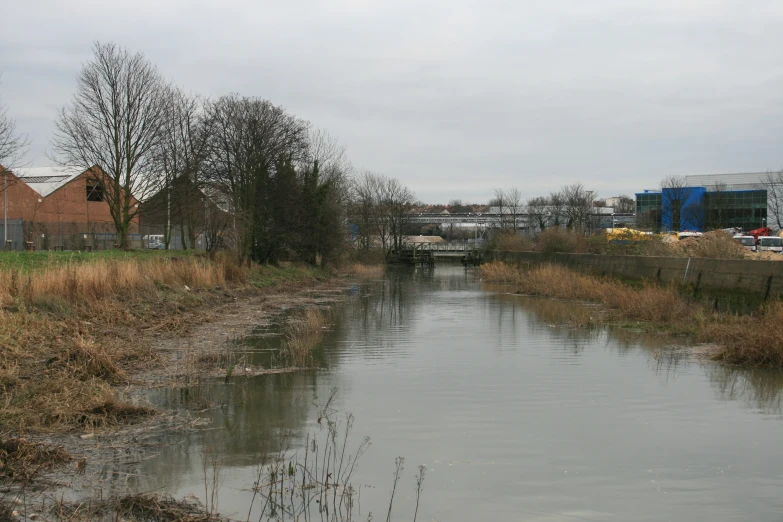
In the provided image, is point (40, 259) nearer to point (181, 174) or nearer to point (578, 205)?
point (181, 174)

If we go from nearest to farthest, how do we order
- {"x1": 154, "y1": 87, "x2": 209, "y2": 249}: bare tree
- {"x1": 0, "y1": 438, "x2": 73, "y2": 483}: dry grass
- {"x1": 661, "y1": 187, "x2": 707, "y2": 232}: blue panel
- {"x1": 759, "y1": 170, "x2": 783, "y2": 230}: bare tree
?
{"x1": 0, "y1": 438, "x2": 73, "y2": 483}: dry grass
{"x1": 154, "y1": 87, "x2": 209, "y2": 249}: bare tree
{"x1": 759, "y1": 170, "x2": 783, "y2": 230}: bare tree
{"x1": 661, "y1": 187, "x2": 707, "y2": 232}: blue panel

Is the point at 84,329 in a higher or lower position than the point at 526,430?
higher

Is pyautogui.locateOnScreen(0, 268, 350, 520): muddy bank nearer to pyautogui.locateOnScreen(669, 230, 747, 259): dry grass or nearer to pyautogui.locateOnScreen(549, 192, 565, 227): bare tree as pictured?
pyautogui.locateOnScreen(669, 230, 747, 259): dry grass

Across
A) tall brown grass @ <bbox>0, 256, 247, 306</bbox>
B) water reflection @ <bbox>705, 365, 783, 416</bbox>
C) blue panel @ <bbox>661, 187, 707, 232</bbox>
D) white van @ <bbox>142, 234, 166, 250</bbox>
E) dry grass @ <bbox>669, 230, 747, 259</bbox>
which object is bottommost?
water reflection @ <bbox>705, 365, 783, 416</bbox>

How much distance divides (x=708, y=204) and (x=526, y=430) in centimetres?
7475

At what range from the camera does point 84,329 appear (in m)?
13.4

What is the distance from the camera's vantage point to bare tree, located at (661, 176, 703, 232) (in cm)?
7756

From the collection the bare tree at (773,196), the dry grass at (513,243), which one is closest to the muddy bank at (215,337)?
the dry grass at (513,243)

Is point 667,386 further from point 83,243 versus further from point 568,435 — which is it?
point 83,243

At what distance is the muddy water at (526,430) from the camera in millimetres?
6844

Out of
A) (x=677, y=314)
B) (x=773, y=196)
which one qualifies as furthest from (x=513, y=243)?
(x=773, y=196)

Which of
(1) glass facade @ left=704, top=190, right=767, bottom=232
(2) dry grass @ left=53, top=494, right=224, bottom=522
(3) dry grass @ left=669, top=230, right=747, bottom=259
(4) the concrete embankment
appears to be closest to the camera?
(2) dry grass @ left=53, top=494, right=224, bottom=522

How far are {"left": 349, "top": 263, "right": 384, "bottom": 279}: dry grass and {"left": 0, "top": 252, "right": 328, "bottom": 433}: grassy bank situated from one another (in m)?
26.8

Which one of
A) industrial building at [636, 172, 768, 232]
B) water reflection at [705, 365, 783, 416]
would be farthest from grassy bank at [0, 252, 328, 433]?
industrial building at [636, 172, 768, 232]
